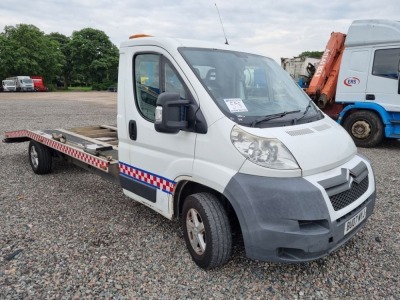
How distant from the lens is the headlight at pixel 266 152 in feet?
7.97

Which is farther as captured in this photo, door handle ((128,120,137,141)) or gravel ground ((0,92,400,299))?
door handle ((128,120,137,141))

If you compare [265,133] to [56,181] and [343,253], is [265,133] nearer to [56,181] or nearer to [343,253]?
[343,253]

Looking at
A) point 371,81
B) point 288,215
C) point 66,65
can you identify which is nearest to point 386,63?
point 371,81

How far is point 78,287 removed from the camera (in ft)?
8.71

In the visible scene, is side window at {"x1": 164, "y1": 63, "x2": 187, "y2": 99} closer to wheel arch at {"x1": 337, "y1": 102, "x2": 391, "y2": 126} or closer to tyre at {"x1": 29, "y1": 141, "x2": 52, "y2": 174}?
tyre at {"x1": 29, "y1": 141, "x2": 52, "y2": 174}

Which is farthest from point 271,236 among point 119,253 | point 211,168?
point 119,253

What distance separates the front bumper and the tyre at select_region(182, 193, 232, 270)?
0.82ft

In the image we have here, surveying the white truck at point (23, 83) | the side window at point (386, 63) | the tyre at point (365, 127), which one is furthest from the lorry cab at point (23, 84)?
the side window at point (386, 63)

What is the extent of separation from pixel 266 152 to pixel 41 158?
14.7 feet

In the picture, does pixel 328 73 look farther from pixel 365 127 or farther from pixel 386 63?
pixel 365 127

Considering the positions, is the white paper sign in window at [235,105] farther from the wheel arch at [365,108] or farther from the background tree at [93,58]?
the background tree at [93,58]

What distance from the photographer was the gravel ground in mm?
2623

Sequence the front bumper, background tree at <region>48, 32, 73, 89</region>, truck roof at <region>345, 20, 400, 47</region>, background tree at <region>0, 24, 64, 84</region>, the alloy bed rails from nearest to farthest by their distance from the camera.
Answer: the front bumper
the alloy bed rails
truck roof at <region>345, 20, 400, 47</region>
background tree at <region>0, 24, 64, 84</region>
background tree at <region>48, 32, 73, 89</region>

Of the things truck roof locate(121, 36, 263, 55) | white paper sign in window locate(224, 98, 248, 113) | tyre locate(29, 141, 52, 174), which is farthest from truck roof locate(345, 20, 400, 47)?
tyre locate(29, 141, 52, 174)
